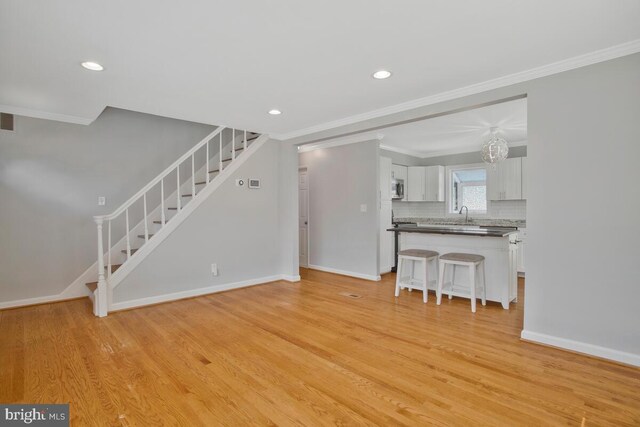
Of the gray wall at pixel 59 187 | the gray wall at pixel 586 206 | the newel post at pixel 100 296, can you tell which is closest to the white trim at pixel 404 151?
the gray wall at pixel 586 206

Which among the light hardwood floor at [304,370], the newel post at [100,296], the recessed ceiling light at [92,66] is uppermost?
the recessed ceiling light at [92,66]

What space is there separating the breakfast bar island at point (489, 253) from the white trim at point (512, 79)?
5.63ft

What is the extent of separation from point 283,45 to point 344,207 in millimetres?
3740

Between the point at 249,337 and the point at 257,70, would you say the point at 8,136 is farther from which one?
the point at 249,337

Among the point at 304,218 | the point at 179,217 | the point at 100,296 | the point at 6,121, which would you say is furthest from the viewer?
the point at 304,218

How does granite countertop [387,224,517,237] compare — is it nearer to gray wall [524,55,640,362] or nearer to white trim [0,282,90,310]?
gray wall [524,55,640,362]

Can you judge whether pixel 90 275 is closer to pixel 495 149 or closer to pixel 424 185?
pixel 495 149

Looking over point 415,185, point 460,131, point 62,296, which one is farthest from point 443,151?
point 62,296

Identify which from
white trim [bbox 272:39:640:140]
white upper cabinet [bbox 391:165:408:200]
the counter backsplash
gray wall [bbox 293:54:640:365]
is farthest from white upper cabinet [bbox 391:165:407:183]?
gray wall [bbox 293:54:640:365]

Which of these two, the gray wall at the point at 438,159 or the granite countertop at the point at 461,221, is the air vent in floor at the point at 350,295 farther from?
the gray wall at the point at 438,159

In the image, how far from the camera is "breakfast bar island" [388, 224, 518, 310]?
4.03m

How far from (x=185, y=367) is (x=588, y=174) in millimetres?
3528

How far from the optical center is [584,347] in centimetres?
271

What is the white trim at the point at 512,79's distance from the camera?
8.24 feet
